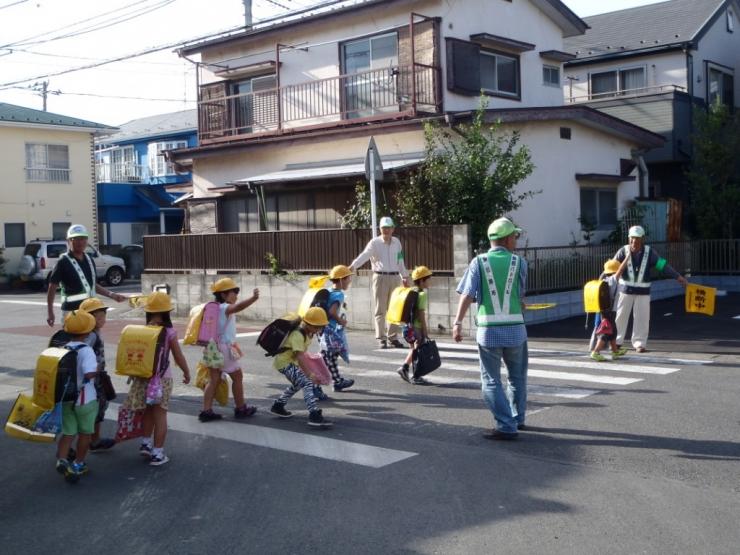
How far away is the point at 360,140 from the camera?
19.2 meters

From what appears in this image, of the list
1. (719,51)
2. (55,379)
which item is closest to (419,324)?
(55,379)

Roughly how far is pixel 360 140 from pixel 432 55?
248 cm

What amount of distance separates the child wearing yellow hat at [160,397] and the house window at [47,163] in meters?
31.4

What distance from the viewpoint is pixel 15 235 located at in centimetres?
3469

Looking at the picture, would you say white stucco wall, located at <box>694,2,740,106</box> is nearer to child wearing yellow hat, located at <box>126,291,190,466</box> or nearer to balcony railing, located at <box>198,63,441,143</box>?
balcony railing, located at <box>198,63,441,143</box>

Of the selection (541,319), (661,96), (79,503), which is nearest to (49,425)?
(79,503)

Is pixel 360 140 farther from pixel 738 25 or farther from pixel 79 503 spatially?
pixel 738 25

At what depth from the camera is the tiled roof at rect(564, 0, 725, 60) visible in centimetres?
2622

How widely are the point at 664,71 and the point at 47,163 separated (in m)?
24.8

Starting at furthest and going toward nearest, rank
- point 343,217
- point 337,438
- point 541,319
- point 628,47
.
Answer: point 628,47, point 343,217, point 541,319, point 337,438

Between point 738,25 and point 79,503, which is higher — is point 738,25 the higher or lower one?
the higher one

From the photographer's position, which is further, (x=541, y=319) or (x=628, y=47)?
(x=628, y=47)

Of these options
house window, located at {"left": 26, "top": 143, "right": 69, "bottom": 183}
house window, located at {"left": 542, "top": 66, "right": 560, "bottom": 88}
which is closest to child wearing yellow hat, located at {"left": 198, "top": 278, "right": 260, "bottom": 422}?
house window, located at {"left": 542, "top": 66, "right": 560, "bottom": 88}

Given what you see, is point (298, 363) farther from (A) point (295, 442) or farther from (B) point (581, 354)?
(B) point (581, 354)
